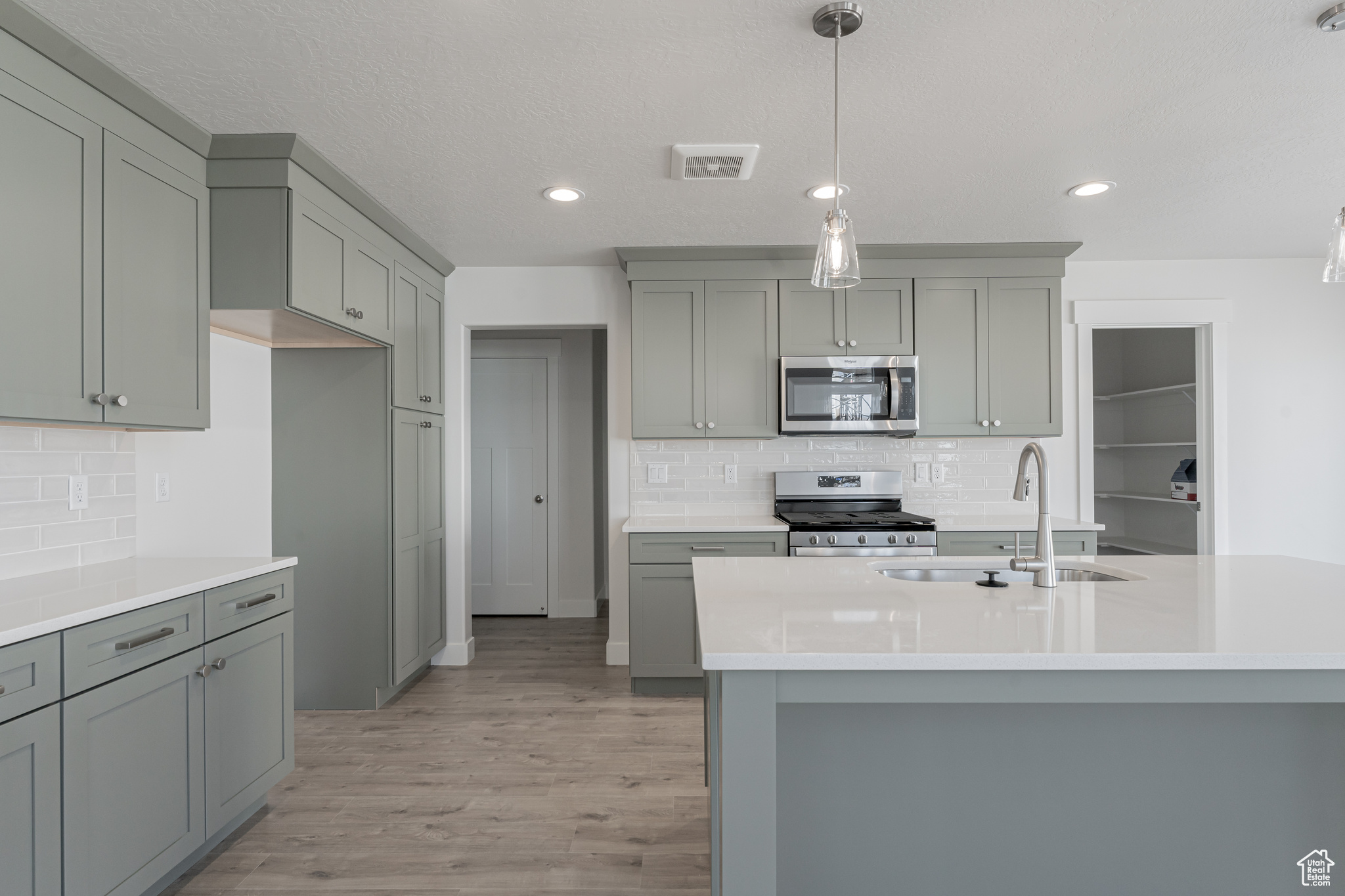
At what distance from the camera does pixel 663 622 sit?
11.9ft

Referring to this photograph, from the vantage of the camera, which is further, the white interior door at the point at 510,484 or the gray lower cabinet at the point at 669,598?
the white interior door at the point at 510,484

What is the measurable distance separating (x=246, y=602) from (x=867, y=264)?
10.8 ft

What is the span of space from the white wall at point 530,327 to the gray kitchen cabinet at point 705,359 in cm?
26

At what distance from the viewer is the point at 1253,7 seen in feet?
5.85

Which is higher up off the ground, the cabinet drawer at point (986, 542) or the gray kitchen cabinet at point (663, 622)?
the cabinet drawer at point (986, 542)

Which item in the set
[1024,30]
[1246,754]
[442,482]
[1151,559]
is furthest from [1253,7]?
[442,482]

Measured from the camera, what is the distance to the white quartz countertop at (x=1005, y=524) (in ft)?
11.7

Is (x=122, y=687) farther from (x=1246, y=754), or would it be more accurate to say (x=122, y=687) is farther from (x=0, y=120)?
(x=1246, y=754)

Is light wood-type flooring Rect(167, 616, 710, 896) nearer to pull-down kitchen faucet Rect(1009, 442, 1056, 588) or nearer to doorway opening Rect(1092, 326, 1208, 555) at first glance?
pull-down kitchen faucet Rect(1009, 442, 1056, 588)

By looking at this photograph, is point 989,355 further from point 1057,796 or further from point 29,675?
point 29,675

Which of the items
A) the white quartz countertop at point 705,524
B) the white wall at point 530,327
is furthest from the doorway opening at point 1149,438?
the white wall at point 530,327

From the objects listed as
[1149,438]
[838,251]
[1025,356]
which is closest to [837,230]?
[838,251]

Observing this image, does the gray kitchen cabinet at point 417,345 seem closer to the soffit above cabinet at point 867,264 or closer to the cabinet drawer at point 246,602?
the soffit above cabinet at point 867,264

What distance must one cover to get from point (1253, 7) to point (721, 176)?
5.28 ft
